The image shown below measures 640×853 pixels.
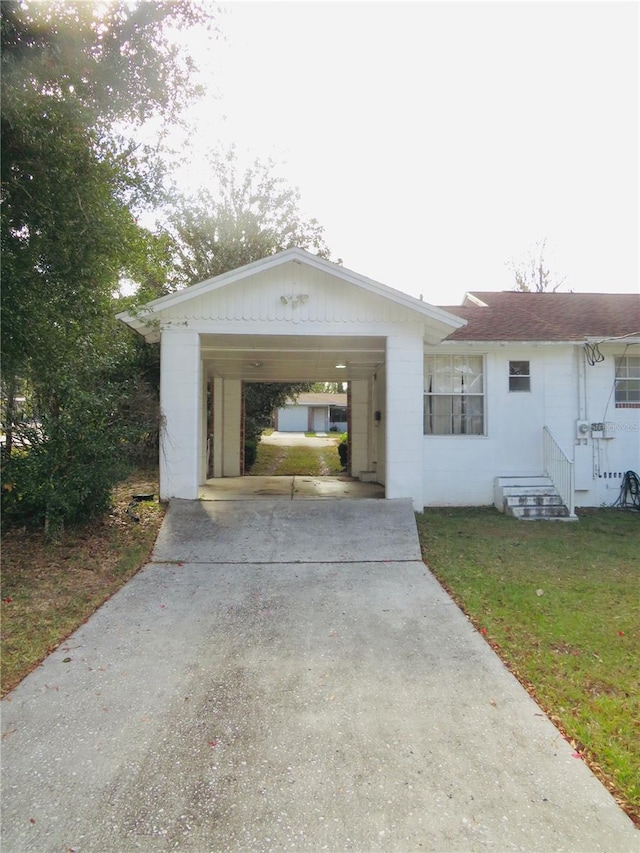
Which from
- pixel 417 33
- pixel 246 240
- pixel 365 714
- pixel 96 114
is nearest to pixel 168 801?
pixel 365 714

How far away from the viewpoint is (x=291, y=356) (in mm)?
10406

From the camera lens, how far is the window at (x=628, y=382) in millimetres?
9992

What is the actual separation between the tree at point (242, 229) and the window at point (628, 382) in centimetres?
1275

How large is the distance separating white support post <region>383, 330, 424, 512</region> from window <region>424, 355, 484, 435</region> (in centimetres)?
133

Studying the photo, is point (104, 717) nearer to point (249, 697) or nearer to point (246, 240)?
point (249, 697)

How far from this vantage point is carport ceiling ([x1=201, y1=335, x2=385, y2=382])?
895cm

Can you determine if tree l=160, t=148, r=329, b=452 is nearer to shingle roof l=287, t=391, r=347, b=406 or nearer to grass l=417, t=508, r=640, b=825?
grass l=417, t=508, r=640, b=825

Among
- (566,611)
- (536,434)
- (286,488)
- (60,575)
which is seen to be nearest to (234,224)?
(286,488)

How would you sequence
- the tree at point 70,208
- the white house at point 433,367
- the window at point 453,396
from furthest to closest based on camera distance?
1. the window at point 453,396
2. the white house at point 433,367
3. the tree at point 70,208

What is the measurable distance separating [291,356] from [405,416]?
10.0 feet

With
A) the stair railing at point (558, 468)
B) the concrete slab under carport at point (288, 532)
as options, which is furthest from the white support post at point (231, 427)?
the stair railing at point (558, 468)

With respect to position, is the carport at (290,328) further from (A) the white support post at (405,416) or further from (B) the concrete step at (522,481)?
(B) the concrete step at (522,481)

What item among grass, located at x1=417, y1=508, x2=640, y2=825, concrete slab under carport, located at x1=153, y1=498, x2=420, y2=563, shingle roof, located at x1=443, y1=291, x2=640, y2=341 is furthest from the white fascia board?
concrete slab under carport, located at x1=153, y1=498, x2=420, y2=563

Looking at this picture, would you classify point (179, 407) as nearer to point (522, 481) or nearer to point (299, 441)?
point (522, 481)
